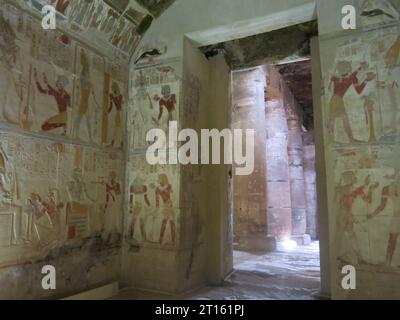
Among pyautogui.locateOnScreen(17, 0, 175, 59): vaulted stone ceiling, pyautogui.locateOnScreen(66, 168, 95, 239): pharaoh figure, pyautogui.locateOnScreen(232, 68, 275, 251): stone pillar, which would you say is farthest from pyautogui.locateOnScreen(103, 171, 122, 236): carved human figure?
pyautogui.locateOnScreen(232, 68, 275, 251): stone pillar

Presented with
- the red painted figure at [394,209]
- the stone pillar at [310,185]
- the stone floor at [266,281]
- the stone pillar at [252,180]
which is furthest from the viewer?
the stone pillar at [310,185]

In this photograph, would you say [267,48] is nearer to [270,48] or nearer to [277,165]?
[270,48]

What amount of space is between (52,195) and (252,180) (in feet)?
21.7

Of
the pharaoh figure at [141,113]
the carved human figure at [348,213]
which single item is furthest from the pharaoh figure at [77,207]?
the carved human figure at [348,213]

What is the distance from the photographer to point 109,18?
16.7ft

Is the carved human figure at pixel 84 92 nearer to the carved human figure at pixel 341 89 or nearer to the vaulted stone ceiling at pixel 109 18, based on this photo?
the vaulted stone ceiling at pixel 109 18

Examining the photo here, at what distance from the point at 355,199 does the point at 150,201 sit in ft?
10.5

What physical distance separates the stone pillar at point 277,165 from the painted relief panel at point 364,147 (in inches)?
229

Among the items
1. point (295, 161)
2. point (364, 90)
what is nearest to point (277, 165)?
point (295, 161)

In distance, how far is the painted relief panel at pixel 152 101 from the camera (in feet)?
17.8

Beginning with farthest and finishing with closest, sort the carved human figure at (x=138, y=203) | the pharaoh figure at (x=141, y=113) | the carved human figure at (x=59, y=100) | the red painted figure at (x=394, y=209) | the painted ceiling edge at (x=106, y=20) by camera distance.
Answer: the pharaoh figure at (x=141, y=113) < the carved human figure at (x=138, y=203) < the painted ceiling edge at (x=106, y=20) < the carved human figure at (x=59, y=100) < the red painted figure at (x=394, y=209)

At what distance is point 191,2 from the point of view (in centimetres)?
560

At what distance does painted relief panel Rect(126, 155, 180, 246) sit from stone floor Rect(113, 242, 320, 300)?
0.91m

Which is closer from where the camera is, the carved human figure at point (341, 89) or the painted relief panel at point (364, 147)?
the painted relief panel at point (364, 147)
